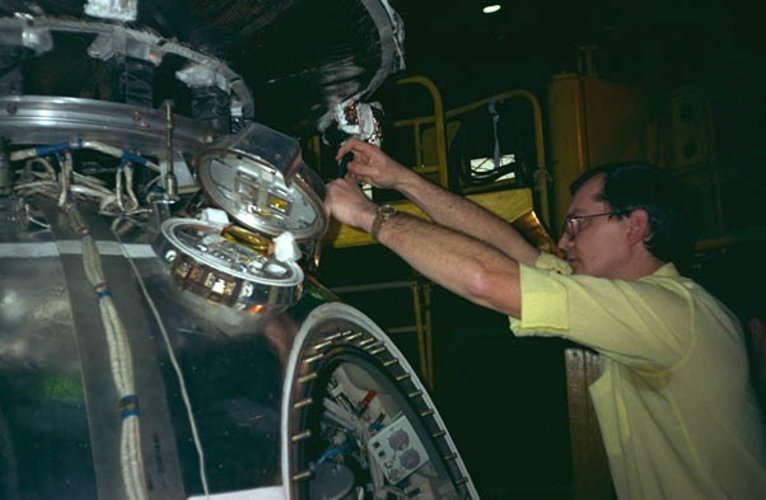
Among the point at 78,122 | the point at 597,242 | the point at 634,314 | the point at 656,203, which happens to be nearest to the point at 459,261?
the point at 634,314

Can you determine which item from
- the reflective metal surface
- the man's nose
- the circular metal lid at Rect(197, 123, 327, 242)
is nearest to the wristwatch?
the circular metal lid at Rect(197, 123, 327, 242)

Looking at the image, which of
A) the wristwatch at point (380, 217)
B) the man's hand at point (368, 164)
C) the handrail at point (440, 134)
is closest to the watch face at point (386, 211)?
the wristwatch at point (380, 217)

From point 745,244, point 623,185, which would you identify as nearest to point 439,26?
point 745,244

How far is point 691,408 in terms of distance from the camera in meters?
1.89

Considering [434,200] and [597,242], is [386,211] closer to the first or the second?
[434,200]

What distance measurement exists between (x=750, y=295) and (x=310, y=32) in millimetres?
3781

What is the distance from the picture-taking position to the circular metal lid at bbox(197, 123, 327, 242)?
151 cm

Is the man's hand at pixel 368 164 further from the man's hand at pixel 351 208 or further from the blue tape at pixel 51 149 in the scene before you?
the blue tape at pixel 51 149

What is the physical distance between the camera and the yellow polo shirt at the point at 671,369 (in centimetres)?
172

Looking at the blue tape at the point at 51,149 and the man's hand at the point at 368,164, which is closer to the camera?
the blue tape at the point at 51,149

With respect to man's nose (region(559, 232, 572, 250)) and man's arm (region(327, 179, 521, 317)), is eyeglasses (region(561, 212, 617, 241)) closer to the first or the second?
man's nose (region(559, 232, 572, 250))

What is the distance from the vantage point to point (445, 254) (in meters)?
1.86

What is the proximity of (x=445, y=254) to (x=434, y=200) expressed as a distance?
761mm

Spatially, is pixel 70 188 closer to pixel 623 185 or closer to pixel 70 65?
pixel 70 65
